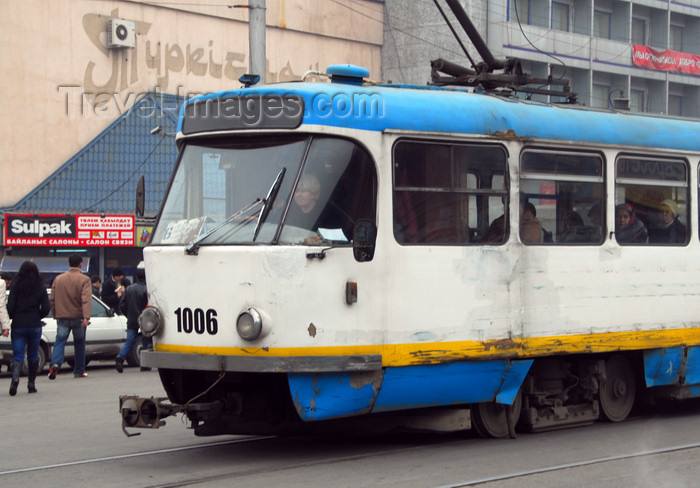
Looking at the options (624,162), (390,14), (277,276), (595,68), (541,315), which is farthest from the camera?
(595,68)

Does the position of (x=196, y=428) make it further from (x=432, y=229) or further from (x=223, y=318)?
(x=432, y=229)

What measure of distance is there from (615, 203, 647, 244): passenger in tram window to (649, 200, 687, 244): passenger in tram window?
16 centimetres

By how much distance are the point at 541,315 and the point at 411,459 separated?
1.79 meters

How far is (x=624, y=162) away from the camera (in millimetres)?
10367

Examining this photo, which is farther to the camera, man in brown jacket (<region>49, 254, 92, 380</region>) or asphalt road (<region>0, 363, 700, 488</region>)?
man in brown jacket (<region>49, 254, 92, 380</region>)

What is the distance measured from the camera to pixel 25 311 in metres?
14.5

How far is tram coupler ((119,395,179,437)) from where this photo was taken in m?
8.35

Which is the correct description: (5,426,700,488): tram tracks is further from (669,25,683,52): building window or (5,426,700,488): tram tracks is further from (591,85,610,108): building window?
(669,25,683,52): building window

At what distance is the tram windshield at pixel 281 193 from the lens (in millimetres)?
8305

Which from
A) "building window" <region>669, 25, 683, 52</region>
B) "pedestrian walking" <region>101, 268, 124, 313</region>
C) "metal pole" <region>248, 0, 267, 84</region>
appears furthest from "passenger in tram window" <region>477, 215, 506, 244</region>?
"building window" <region>669, 25, 683, 52</region>

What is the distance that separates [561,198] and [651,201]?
1287 mm

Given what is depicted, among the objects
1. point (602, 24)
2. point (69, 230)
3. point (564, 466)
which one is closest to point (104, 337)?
point (69, 230)

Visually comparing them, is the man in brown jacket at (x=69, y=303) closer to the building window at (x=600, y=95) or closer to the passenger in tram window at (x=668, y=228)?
the passenger in tram window at (x=668, y=228)

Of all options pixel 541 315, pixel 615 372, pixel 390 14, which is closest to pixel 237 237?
pixel 541 315
